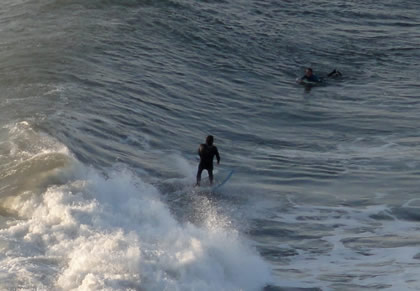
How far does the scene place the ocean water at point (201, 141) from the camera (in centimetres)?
1231

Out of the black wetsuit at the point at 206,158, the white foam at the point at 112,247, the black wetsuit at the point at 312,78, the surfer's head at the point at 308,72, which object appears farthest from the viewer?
the black wetsuit at the point at 312,78

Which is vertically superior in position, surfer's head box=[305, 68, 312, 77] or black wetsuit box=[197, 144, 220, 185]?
surfer's head box=[305, 68, 312, 77]

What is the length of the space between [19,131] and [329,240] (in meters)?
7.13

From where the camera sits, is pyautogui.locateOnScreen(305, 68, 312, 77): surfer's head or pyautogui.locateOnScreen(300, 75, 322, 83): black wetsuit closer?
pyautogui.locateOnScreen(305, 68, 312, 77): surfer's head

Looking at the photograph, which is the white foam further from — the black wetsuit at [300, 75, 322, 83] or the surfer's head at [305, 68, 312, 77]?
the black wetsuit at [300, 75, 322, 83]

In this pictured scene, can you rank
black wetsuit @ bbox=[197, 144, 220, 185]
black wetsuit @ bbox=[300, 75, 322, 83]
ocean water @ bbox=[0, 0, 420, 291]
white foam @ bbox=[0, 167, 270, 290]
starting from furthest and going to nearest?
black wetsuit @ bbox=[300, 75, 322, 83]
black wetsuit @ bbox=[197, 144, 220, 185]
ocean water @ bbox=[0, 0, 420, 291]
white foam @ bbox=[0, 167, 270, 290]

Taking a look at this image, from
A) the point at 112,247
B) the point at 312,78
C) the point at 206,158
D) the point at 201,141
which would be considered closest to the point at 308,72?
the point at 312,78

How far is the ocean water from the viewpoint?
12312 mm

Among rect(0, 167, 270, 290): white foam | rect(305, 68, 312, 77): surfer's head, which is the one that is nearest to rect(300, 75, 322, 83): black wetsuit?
rect(305, 68, 312, 77): surfer's head

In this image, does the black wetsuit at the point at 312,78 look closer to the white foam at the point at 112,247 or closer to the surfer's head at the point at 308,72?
the surfer's head at the point at 308,72

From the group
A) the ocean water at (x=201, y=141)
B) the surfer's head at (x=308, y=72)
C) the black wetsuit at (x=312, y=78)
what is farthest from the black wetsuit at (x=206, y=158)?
the black wetsuit at (x=312, y=78)

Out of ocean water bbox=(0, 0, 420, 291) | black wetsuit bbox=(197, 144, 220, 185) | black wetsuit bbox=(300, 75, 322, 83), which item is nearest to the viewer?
ocean water bbox=(0, 0, 420, 291)

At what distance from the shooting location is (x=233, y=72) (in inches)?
1098

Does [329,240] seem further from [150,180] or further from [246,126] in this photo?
[246,126]
